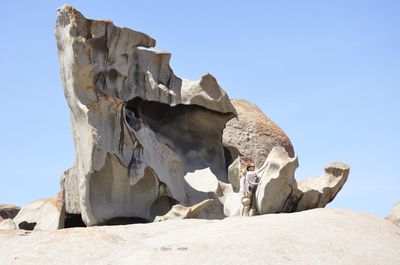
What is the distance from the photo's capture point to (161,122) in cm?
2425

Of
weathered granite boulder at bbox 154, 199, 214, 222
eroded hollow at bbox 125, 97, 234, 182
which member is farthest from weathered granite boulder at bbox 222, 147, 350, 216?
eroded hollow at bbox 125, 97, 234, 182

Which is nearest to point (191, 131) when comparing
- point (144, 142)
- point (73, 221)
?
point (144, 142)

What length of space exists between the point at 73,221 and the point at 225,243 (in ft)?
29.4

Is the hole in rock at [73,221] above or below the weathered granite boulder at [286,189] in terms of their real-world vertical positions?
below

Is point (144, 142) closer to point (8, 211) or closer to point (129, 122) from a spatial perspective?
point (129, 122)

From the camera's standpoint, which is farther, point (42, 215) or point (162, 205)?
point (42, 215)

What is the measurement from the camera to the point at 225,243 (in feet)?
42.3

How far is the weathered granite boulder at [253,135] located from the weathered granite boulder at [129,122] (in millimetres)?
2228

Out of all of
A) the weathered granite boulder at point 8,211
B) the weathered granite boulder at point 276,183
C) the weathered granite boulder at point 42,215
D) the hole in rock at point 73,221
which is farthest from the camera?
the weathered granite boulder at point 8,211

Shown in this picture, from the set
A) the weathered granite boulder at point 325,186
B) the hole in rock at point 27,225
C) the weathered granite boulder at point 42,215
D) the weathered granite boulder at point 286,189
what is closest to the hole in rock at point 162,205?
the weathered granite boulder at point 286,189

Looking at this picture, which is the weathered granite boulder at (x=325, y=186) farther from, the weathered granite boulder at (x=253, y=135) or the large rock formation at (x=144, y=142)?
the weathered granite boulder at (x=253, y=135)

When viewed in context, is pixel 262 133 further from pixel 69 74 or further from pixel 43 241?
pixel 43 241

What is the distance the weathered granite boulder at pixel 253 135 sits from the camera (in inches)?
1062

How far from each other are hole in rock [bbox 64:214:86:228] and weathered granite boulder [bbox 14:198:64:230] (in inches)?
9.8
